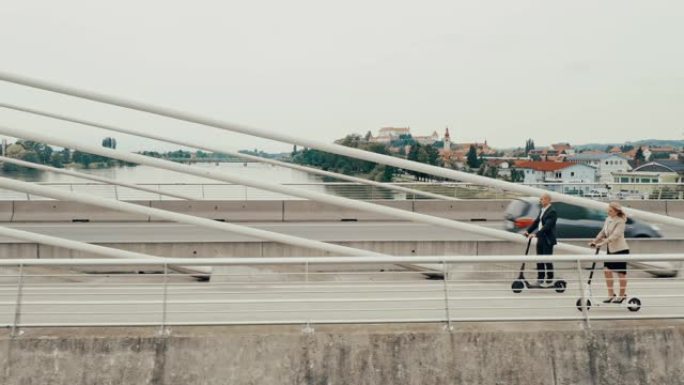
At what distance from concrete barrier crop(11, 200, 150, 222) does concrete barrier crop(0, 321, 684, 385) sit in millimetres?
13421

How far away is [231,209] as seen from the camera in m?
20.2

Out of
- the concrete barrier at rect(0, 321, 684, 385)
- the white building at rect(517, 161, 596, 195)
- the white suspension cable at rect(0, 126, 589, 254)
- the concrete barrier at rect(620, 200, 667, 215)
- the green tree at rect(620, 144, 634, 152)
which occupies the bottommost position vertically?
the concrete barrier at rect(0, 321, 684, 385)

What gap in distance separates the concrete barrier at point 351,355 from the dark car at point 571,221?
7.13 m

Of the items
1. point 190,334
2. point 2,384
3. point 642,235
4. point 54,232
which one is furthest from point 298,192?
point 54,232

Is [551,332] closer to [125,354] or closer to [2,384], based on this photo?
[125,354]

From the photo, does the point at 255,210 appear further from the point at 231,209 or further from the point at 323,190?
the point at 323,190

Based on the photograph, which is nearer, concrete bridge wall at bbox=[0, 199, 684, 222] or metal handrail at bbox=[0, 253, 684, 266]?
metal handrail at bbox=[0, 253, 684, 266]

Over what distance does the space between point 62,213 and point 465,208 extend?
1199 centimetres

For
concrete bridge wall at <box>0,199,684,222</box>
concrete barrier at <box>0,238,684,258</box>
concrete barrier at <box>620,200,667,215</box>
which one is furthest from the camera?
concrete barrier at <box>620,200,667,215</box>

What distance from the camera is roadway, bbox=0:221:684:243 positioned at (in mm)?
15953

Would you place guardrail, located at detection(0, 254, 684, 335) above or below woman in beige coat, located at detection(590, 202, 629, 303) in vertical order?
below

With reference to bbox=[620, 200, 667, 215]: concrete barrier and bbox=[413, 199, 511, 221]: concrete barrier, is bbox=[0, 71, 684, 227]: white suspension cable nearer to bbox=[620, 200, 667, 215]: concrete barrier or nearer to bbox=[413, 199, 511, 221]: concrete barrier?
bbox=[413, 199, 511, 221]: concrete barrier

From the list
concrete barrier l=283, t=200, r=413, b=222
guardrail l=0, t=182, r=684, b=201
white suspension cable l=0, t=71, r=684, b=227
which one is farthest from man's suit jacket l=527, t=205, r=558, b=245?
concrete barrier l=283, t=200, r=413, b=222

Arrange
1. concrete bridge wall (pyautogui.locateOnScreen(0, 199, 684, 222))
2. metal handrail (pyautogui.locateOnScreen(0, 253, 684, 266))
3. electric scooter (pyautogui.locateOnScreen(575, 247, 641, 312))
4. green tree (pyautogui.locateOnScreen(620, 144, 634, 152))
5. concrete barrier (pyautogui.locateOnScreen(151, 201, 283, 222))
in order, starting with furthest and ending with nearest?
green tree (pyautogui.locateOnScreen(620, 144, 634, 152)) < concrete barrier (pyautogui.locateOnScreen(151, 201, 283, 222)) < concrete bridge wall (pyautogui.locateOnScreen(0, 199, 684, 222)) < electric scooter (pyautogui.locateOnScreen(575, 247, 641, 312)) < metal handrail (pyautogui.locateOnScreen(0, 253, 684, 266))
